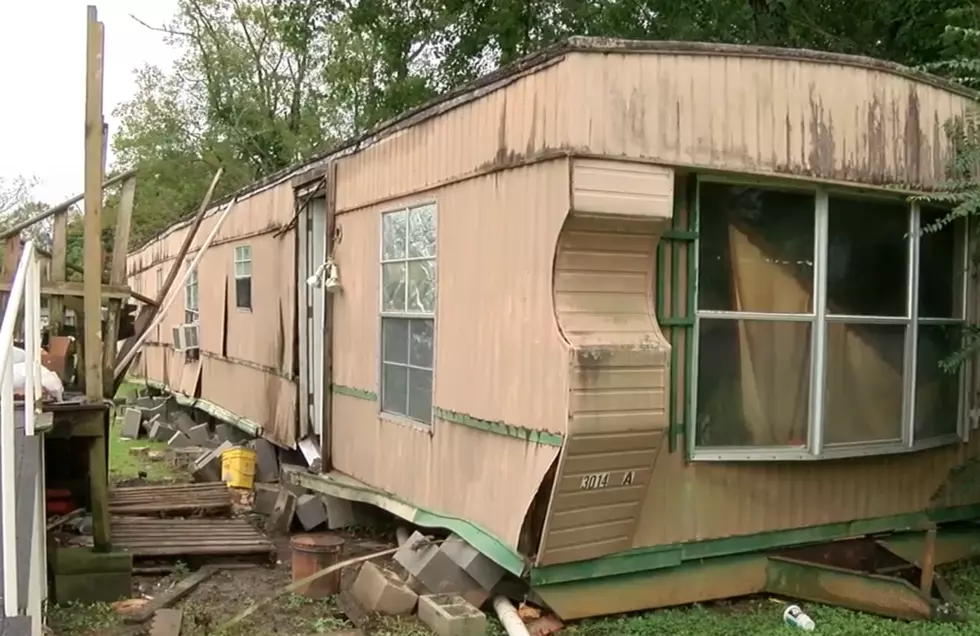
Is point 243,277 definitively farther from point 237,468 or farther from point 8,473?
point 8,473

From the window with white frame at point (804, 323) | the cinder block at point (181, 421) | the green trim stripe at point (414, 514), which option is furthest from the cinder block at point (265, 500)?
the cinder block at point (181, 421)

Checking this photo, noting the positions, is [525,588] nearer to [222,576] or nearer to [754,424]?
[754,424]

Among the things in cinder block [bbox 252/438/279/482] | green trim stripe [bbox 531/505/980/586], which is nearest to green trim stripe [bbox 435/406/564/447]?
green trim stripe [bbox 531/505/980/586]

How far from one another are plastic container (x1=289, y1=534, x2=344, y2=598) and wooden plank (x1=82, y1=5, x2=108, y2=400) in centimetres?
130

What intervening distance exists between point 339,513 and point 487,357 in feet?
8.75

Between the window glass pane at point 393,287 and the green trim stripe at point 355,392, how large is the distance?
69cm

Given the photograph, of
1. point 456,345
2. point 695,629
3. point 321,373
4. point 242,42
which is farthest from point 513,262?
point 242,42

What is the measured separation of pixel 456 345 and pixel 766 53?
8.08 ft

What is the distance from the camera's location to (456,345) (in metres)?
→ 5.70

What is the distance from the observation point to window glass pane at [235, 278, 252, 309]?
10734 millimetres

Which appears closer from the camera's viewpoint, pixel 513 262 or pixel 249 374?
pixel 513 262

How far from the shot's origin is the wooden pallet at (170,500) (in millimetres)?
7242

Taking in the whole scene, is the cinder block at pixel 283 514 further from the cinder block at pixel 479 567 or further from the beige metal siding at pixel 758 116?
the beige metal siding at pixel 758 116

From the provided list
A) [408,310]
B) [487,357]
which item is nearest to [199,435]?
[408,310]
